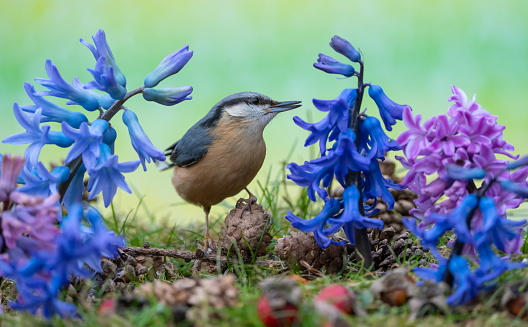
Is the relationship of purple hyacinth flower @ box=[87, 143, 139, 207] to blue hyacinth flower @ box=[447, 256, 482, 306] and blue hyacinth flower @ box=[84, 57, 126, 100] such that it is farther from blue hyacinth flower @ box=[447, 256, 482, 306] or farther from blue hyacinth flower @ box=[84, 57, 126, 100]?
blue hyacinth flower @ box=[447, 256, 482, 306]

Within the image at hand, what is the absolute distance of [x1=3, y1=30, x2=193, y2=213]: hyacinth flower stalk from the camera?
2.54m

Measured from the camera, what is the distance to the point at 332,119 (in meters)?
2.68

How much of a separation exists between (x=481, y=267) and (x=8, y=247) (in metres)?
1.58

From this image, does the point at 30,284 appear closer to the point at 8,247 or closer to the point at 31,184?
the point at 8,247

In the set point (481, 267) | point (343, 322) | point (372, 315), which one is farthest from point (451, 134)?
point (343, 322)

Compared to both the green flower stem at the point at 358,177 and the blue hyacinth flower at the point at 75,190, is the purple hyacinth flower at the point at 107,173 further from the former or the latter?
the green flower stem at the point at 358,177

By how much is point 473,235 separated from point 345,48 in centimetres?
88

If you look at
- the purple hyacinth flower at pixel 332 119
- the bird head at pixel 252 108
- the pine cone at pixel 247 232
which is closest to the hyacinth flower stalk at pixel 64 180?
the purple hyacinth flower at pixel 332 119

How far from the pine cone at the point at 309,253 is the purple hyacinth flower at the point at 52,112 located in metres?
1.02

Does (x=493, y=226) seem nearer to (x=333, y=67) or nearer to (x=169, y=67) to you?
(x=333, y=67)

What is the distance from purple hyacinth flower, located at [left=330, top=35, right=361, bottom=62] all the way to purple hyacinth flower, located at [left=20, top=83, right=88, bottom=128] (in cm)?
105

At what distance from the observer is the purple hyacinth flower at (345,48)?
2.70m

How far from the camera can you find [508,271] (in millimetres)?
2539

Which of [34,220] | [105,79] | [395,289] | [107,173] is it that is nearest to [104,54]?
[105,79]
